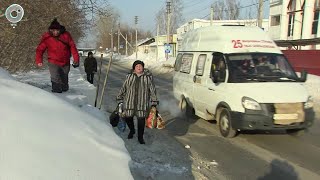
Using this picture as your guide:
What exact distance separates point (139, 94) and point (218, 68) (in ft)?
7.66

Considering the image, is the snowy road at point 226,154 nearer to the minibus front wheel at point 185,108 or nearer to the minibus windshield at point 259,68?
the minibus front wheel at point 185,108

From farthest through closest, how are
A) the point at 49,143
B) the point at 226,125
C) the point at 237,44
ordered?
1. the point at 237,44
2. the point at 226,125
3. the point at 49,143

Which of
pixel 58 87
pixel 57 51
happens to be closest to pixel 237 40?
pixel 57 51

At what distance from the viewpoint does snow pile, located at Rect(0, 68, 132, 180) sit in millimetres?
2881

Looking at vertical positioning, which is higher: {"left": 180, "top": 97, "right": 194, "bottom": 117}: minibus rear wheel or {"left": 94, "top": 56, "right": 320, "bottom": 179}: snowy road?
{"left": 180, "top": 97, "right": 194, "bottom": 117}: minibus rear wheel

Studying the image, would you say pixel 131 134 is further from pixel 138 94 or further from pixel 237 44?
pixel 237 44

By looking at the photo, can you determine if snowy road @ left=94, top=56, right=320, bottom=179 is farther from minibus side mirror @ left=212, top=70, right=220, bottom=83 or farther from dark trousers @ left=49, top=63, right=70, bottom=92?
dark trousers @ left=49, top=63, right=70, bottom=92

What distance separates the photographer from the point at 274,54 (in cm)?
915

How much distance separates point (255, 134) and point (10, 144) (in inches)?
265

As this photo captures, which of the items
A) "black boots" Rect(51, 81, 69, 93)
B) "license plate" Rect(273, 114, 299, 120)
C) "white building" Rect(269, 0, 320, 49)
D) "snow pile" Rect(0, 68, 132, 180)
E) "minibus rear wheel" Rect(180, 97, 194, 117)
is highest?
"white building" Rect(269, 0, 320, 49)

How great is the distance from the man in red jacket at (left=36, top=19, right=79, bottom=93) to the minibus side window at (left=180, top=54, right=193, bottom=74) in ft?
10.3

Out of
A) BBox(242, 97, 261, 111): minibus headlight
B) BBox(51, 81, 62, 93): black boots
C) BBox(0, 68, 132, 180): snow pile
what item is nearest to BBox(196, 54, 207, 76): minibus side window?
BBox(242, 97, 261, 111): minibus headlight

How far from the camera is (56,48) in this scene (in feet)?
28.1

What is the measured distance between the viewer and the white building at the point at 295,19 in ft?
113
